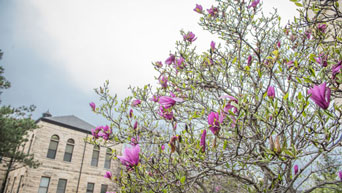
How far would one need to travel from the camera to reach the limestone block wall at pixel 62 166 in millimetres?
13625

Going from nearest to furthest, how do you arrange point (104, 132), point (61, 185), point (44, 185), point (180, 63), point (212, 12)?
point (104, 132) < point (180, 63) < point (212, 12) < point (44, 185) < point (61, 185)

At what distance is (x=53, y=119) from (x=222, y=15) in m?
15.8

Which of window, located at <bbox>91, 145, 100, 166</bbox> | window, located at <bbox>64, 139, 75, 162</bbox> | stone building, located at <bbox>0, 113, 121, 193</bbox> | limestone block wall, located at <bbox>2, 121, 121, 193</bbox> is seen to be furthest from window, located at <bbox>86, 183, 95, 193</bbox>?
window, located at <bbox>64, 139, 75, 162</bbox>

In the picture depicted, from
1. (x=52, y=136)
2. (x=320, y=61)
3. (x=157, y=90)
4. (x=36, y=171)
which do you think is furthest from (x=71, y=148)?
(x=320, y=61)

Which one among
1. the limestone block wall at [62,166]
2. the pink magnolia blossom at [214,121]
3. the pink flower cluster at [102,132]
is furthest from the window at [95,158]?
the pink magnolia blossom at [214,121]

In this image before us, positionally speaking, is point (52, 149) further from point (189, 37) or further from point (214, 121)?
point (214, 121)

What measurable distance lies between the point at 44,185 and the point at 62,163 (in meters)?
1.69

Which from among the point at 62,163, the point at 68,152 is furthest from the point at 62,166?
the point at 68,152

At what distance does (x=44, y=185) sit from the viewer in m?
13.8

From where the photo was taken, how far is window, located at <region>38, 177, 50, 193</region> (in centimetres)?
1362

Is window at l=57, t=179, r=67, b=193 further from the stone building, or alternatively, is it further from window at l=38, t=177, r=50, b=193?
window at l=38, t=177, r=50, b=193

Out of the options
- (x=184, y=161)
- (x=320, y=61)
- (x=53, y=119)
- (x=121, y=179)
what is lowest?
(x=121, y=179)

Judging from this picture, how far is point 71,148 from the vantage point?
A: 620 inches

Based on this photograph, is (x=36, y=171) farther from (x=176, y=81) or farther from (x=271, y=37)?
(x=271, y=37)
